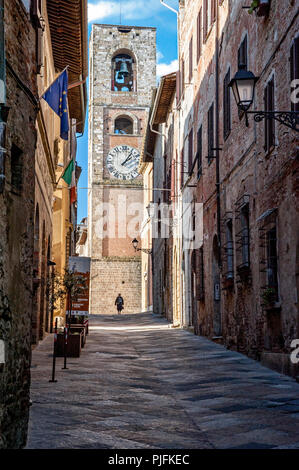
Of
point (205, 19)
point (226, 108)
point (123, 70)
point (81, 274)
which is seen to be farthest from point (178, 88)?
point (123, 70)

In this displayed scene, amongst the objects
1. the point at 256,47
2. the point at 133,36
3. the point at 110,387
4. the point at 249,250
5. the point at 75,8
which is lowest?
the point at 110,387

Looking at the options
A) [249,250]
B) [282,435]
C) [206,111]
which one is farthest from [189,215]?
[282,435]

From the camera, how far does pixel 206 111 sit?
19.1m

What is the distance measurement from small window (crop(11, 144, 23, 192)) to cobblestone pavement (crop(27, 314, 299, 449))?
2.28m

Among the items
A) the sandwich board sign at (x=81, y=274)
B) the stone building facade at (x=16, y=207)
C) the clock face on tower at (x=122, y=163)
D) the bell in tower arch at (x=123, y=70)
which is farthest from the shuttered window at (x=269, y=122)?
the clock face on tower at (x=122, y=163)

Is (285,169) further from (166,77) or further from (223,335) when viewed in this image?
(166,77)

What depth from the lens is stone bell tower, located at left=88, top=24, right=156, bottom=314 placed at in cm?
4475

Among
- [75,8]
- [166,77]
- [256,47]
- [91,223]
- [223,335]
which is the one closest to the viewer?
[256,47]

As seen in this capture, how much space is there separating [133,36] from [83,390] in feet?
137

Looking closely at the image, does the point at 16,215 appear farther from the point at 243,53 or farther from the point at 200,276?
the point at 200,276

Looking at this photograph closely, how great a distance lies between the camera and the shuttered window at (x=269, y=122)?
11.6 metres

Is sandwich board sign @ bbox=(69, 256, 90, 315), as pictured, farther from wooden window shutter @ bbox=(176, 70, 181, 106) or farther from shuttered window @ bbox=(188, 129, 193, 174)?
wooden window shutter @ bbox=(176, 70, 181, 106)

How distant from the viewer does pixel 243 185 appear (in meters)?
13.9

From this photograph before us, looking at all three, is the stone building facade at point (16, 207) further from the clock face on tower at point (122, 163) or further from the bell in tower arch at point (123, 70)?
the clock face on tower at point (122, 163)
